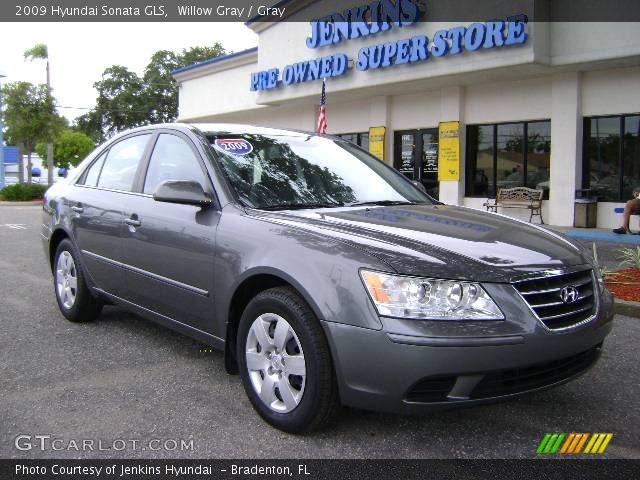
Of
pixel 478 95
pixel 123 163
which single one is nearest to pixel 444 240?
pixel 123 163

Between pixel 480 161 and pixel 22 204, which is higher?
pixel 480 161

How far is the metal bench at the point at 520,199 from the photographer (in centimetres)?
1482

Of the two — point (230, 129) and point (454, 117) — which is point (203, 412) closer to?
point (230, 129)

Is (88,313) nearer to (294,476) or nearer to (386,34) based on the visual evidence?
(294,476)

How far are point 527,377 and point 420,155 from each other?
15.5 metres

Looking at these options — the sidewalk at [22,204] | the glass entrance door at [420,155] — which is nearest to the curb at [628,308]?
the glass entrance door at [420,155]

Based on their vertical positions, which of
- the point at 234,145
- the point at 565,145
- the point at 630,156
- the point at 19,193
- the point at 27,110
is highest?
the point at 27,110

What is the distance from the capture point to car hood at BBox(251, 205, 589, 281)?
2.74 meters

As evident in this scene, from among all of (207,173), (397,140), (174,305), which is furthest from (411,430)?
(397,140)

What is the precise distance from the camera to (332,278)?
9.21 ft

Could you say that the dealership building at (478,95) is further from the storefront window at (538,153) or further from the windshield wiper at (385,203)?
the windshield wiper at (385,203)

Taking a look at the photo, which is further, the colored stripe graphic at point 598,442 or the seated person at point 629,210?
the seated person at point 629,210

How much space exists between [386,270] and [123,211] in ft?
7.78

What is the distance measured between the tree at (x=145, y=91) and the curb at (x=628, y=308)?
54.8 meters
